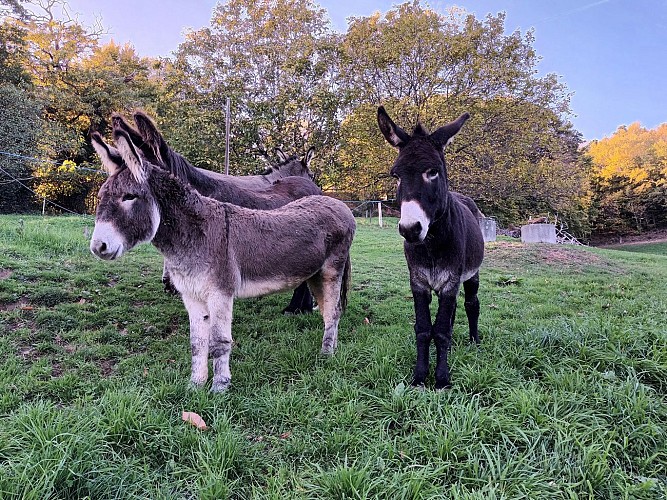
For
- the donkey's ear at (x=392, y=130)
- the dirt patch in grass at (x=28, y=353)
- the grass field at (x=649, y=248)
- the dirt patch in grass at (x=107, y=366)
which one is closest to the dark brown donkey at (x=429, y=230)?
the donkey's ear at (x=392, y=130)

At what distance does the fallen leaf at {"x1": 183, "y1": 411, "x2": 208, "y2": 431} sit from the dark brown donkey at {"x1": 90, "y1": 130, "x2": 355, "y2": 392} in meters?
0.46

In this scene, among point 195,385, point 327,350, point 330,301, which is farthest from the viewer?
point 330,301

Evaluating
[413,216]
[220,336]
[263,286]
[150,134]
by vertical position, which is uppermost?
[150,134]

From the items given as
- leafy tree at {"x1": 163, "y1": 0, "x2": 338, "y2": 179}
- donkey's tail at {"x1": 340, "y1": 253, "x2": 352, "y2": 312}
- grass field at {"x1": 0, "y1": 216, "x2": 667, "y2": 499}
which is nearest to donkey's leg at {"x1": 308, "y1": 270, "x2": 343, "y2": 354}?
grass field at {"x1": 0, "y1": 216, "x2": 667, "y2": 499}

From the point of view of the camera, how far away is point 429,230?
309cm

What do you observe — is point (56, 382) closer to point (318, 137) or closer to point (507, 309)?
point (507, 309)

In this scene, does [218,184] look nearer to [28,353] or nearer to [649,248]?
[28,353]

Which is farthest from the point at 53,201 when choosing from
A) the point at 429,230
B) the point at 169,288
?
the point at 429,230

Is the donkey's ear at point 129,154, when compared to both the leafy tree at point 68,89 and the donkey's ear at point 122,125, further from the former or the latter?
the leafy tree at point 68,89

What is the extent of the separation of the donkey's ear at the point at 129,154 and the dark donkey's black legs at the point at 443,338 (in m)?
2.58

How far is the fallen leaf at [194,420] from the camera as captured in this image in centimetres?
243

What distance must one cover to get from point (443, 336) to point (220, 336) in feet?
5.96

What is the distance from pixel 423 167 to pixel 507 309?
145 inches

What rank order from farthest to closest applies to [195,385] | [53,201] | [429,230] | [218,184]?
[53,201], [218,184], [429,230], [195,385]
